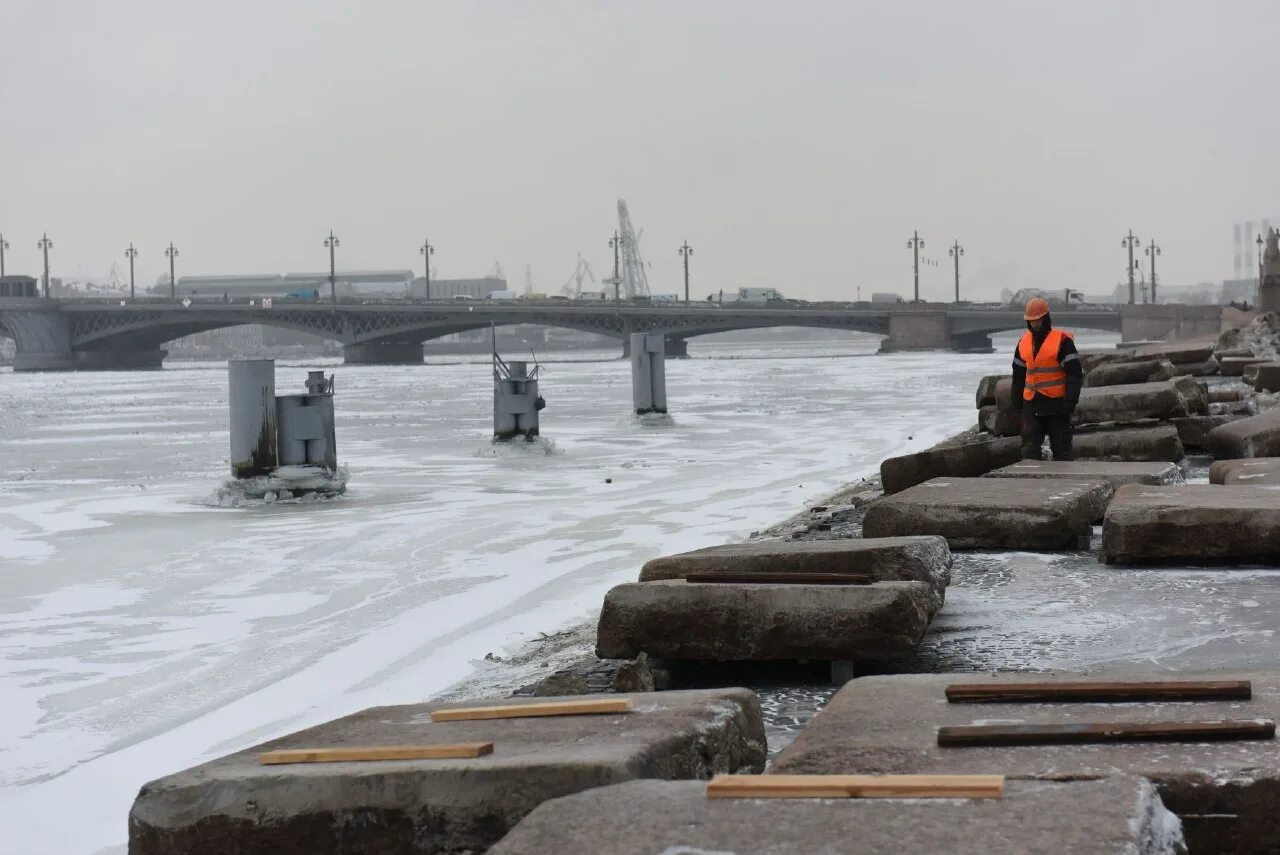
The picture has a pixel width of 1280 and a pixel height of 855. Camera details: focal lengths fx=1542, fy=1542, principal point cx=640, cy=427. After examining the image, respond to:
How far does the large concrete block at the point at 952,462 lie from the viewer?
10.6 m

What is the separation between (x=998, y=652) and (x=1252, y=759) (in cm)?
235

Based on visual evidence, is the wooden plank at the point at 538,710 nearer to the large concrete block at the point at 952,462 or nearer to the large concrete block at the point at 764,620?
the large concrete block at the point at 764,620

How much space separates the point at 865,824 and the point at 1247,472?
637cm

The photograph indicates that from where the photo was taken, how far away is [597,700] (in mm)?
3771

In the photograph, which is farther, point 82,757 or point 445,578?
point 445,578

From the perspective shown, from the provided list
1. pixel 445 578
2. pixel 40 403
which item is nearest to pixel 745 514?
pixel 445 578

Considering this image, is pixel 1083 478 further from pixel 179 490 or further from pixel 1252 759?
pixel 179 490

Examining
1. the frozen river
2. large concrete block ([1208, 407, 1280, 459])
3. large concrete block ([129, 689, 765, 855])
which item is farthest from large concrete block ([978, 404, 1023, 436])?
large concrete block ([129, 689, 765, 855])

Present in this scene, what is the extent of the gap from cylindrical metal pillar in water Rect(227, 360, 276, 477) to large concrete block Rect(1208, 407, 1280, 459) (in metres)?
8.76

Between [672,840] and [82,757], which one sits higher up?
[672,840]

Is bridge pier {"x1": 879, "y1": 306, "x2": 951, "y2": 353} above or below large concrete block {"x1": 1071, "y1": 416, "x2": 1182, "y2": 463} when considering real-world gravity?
above

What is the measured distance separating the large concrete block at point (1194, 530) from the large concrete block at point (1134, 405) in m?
5.31

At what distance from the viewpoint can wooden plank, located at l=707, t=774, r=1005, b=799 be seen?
8.54ft

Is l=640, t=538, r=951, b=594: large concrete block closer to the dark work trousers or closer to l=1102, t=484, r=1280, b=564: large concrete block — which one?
l=1102, t=484, r=1280, b=564: large concrete block
